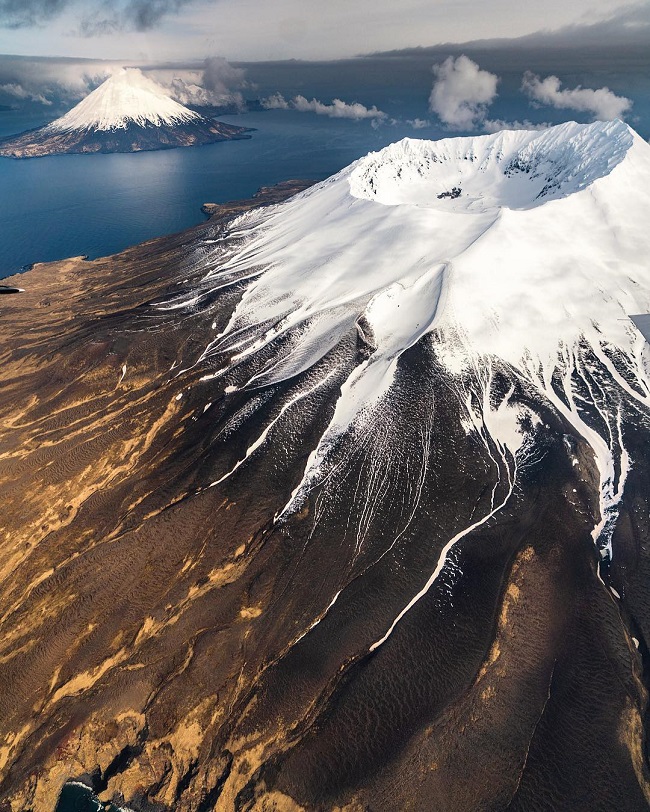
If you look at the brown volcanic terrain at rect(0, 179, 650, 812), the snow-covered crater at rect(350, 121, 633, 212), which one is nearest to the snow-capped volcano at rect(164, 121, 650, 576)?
the snow-covered crater at rect(350, 121, 633, 212)

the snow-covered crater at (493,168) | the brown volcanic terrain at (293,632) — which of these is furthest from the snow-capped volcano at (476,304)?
the brown volcanic terrain at (293,632)

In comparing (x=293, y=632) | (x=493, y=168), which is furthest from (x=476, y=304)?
(x=493, y=168)

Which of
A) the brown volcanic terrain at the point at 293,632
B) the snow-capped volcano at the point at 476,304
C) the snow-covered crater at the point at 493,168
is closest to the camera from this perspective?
the brown volcanic terrain at the point at 293,632

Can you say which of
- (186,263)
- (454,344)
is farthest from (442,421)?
(186,263)

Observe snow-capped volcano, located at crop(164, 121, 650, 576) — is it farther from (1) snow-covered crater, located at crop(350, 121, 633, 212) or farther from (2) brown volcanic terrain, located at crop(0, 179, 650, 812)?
(2) brown volcanic terrain, located at crop(0, 179, 650, 812)

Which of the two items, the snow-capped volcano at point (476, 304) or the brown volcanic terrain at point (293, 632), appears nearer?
the brown volcanic terrain at point (293, 632)

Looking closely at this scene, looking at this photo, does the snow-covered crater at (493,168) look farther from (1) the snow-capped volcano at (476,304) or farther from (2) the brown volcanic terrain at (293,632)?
(2) the brown volcanic terrain at (293,632)
